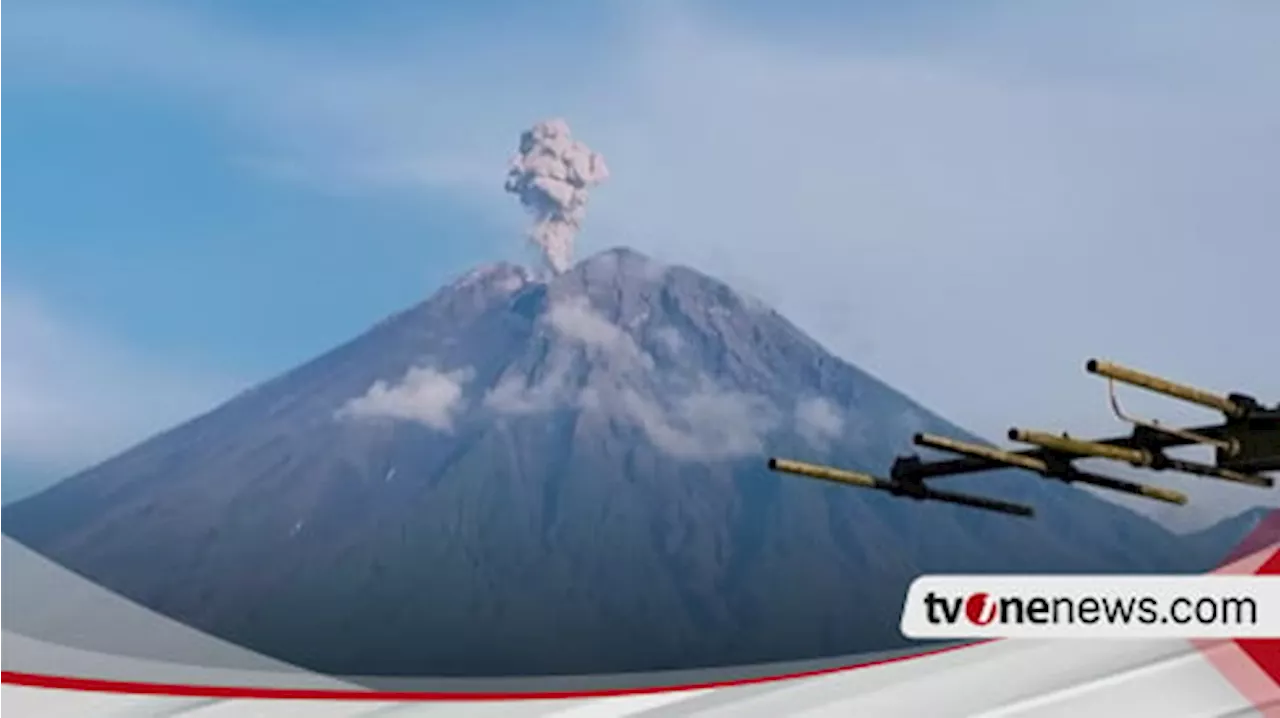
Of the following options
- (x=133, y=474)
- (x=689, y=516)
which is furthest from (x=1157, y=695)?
(x=133, y=474)

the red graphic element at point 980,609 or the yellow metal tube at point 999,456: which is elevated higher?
the yellow metal tube at point 999,456

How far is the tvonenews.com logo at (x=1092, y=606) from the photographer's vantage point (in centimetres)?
436

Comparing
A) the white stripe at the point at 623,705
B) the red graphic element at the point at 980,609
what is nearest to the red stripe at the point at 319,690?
the white stripe at the point at 623,705

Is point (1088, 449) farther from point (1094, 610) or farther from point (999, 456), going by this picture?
point (1094, 610)

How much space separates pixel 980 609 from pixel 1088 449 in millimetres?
742

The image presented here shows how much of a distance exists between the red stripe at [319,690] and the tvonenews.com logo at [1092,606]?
26 centimetres

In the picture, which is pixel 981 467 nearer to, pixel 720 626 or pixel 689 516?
pixel 720 626

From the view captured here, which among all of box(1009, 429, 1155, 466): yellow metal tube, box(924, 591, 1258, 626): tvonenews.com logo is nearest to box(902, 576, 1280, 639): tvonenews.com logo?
box(924, 591, 1258, 626): tvonenews.com logo

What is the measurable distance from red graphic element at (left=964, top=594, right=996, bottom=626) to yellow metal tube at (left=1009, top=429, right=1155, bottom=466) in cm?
54

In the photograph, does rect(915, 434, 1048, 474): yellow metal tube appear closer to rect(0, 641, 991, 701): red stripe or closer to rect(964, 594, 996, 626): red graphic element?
rect(964, 594, 996, 626): red graphic element

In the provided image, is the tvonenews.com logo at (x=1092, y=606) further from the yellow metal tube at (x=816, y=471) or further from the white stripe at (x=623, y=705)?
the white stripe at (x=623, y=705)

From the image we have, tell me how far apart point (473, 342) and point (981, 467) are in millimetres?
73251

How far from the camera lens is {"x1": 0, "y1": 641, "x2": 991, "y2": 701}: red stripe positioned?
4164mm

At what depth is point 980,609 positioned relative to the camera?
4.64m
